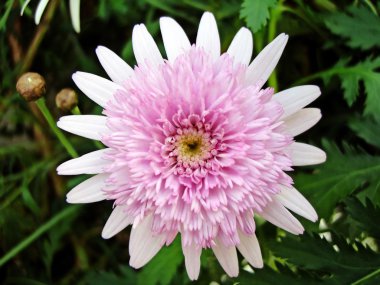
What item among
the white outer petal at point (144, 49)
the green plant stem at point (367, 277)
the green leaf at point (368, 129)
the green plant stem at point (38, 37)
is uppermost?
the green plant stem at point (38, 37)

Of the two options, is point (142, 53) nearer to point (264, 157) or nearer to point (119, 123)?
point (119, 123)

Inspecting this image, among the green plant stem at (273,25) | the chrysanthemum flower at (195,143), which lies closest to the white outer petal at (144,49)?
the chrysanthemum flower at (195,143)

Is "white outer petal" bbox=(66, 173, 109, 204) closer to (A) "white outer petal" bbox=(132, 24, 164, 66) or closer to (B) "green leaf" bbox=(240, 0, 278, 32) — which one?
(A) "white outer petal" bbox=(132, 24, 164, 66)

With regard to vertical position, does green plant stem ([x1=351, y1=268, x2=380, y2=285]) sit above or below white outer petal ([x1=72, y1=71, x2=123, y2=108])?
below

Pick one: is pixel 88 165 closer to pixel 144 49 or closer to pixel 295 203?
pixel 144 49

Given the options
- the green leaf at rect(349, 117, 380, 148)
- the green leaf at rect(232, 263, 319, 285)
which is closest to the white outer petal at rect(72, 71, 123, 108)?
the green leaf at rect(232, 263, 319, 285)

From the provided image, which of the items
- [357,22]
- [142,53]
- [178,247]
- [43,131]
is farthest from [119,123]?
[43,131]

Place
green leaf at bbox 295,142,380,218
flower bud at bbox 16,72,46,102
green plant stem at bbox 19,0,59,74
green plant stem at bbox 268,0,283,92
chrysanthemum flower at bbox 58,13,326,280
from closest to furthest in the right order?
1. chrysanthemum flower at bbox 58,13,326,280
2. flower bud at bbox 16,72,46,102
3. green leaf at bbox 295,142,380,218
4. green plant stem at bbox 268,0,283,92
5. green plant stem at bbox 19,0,59,74

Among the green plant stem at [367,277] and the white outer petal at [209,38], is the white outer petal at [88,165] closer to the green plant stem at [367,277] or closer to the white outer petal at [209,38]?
the white outer petal at [209,38]
